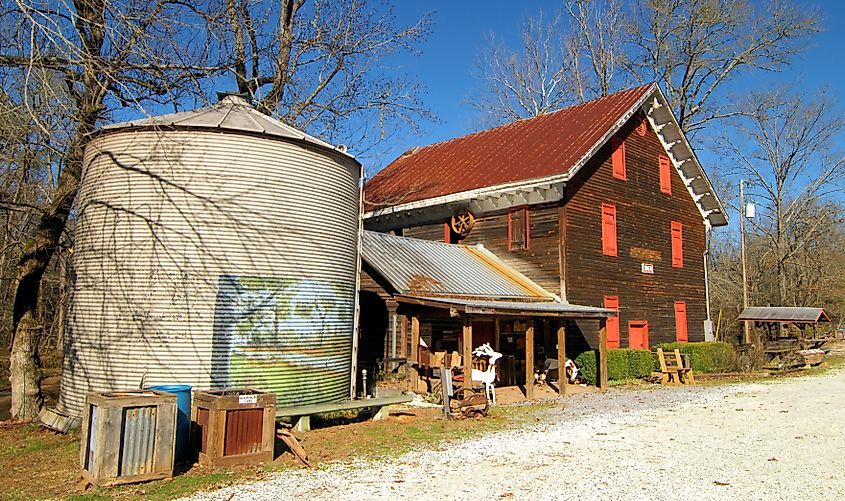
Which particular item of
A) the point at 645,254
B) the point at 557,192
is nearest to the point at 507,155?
the point at 557,192

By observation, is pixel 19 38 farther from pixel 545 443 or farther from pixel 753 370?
pixel 753 370

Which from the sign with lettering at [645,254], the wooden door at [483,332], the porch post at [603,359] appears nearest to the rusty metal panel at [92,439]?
the wooden door at [483,332]

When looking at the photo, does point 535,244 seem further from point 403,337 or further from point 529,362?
point 403,337

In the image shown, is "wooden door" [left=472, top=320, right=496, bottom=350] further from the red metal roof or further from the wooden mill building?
the red metal roof

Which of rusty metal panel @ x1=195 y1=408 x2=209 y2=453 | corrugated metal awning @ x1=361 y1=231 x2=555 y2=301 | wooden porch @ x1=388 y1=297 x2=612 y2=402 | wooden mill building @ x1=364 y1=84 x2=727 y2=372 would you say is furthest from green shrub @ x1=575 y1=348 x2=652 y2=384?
rusty metal panel @ x1=195 y1=408 x2=209 y2=453

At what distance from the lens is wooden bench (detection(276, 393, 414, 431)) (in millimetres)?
10055

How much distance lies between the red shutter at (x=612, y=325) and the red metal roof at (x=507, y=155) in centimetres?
482

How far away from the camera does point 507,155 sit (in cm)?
2220

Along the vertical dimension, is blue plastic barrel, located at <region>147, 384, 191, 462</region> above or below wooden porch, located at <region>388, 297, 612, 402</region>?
below

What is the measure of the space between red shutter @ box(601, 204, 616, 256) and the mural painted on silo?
11.3 metres

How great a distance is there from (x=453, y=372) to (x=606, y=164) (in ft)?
33.6

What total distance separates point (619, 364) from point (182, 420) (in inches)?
540

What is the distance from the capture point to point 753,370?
72.4ft

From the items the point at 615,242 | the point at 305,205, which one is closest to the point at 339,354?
the point at 305,205
